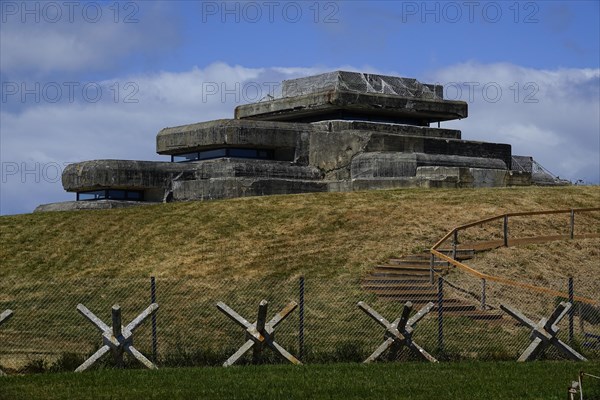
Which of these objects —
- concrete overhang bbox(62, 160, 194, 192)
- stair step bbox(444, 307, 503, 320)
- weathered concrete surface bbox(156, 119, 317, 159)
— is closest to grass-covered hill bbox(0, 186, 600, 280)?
concrete overhang bbox(62, 160, 194, 192)

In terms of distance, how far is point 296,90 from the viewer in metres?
49.4

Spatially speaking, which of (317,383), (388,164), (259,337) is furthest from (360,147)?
(317,383)

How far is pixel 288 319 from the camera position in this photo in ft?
94.0

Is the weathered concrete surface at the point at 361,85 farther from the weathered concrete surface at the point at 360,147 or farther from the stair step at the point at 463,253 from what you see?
the stair step at the point at 463,253

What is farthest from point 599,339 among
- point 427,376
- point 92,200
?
point 92,200

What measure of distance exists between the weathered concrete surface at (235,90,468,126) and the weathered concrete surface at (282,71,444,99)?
0.51m

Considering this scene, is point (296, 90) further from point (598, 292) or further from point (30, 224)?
point (598, 292)

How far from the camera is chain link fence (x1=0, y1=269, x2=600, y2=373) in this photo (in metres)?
21.8

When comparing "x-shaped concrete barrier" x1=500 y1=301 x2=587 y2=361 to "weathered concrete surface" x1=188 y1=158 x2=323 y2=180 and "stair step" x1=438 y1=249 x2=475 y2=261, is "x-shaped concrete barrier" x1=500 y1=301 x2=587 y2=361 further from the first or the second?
"weathered concrete surface" x1=188 y1=158 x2=323 y2=180

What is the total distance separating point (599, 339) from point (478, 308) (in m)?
6.56

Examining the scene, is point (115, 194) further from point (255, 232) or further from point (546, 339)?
point (546, 339)

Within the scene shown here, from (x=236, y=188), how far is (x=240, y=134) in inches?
105

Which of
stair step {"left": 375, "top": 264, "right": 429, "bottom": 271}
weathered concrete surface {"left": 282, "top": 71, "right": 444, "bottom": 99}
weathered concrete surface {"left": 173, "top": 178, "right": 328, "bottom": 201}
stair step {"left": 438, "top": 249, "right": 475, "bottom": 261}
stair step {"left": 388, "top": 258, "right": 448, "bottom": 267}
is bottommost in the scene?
stair step {"left": 375, "top": 264, "right": 429, "bottom": 271}

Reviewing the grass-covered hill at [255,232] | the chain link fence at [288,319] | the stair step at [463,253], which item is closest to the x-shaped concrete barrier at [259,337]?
the chain link fence at [288,319]
